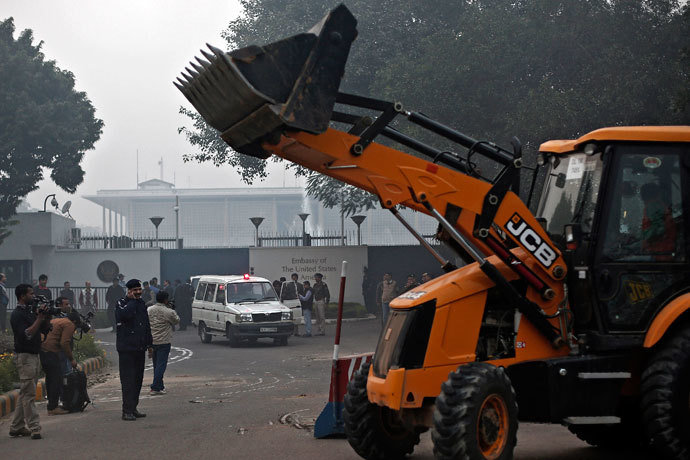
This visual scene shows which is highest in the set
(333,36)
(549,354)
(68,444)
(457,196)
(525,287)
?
(333,36)

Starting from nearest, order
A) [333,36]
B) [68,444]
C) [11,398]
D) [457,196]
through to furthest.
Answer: [333,36], [457,196], [68,444], [11,398]

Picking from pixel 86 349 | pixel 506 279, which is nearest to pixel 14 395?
pixel 86 349

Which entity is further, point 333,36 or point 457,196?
point 457,196

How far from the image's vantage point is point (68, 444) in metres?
11.8

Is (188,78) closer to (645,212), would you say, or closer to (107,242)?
(645,212)

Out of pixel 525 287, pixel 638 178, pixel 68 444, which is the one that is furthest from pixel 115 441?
pixel 638 178

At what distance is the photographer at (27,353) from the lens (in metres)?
12.3

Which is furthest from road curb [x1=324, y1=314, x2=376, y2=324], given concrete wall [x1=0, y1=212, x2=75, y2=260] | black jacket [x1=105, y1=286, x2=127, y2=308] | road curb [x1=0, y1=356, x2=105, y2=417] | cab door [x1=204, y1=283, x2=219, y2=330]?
road curb [x1=0, y1=356, x2=105, y2=417]

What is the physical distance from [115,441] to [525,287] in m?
5.53

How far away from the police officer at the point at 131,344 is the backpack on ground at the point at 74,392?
42.0 inches

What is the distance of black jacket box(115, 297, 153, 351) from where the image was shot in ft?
46.9

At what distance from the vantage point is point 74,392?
1498cm

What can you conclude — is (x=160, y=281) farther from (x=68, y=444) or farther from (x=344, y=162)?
(x=344, y=162)

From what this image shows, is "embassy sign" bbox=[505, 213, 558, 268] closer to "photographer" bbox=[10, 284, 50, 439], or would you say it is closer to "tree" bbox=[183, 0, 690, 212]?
"photographer" bbox=[10, 284, 50, 439]
